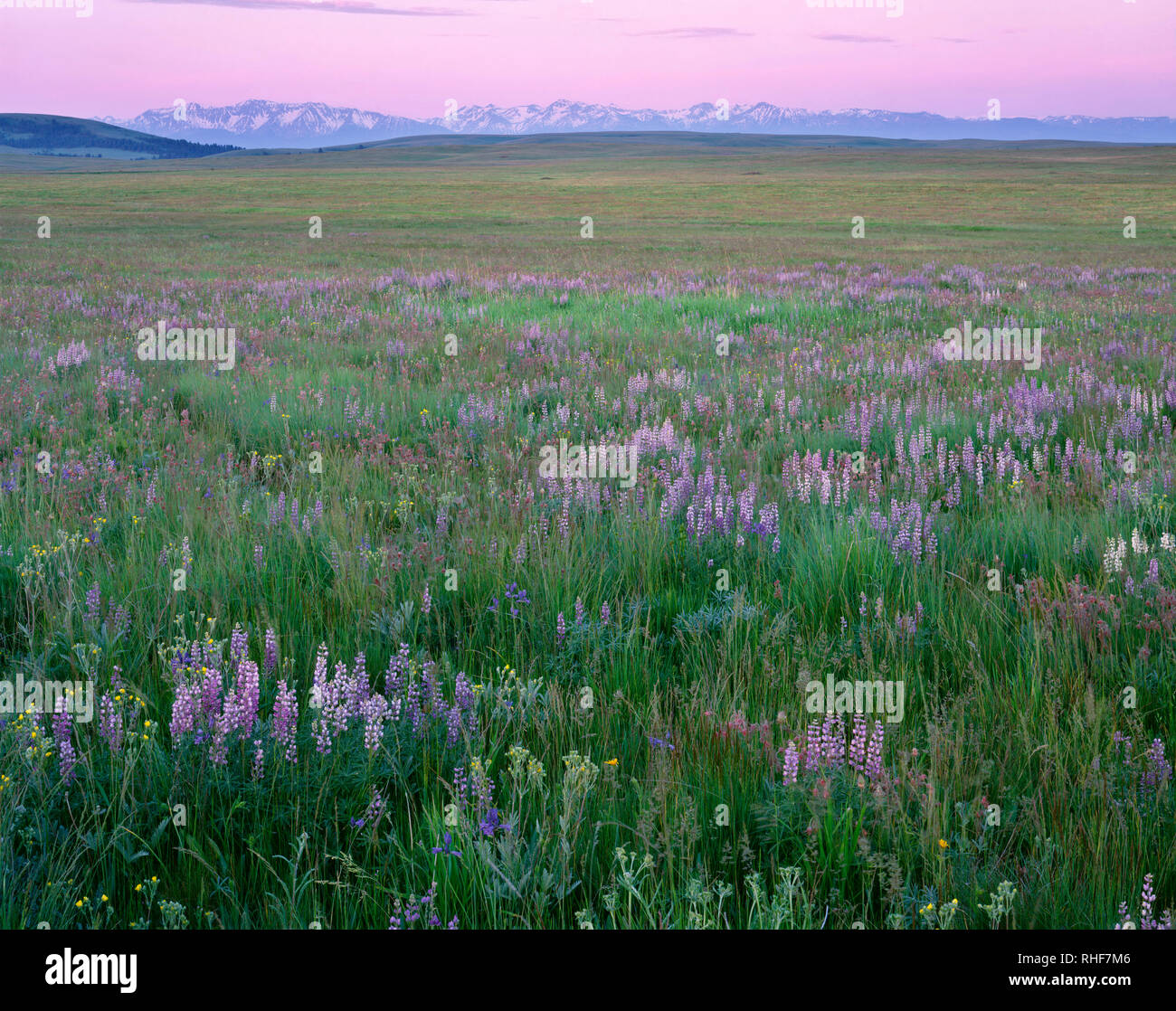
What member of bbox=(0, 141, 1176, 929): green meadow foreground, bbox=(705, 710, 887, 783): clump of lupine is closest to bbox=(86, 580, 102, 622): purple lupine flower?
bbox=(0, 141, 1176, 929): green meadow foreground

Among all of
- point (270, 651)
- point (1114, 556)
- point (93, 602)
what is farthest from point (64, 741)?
point (1114, 556)

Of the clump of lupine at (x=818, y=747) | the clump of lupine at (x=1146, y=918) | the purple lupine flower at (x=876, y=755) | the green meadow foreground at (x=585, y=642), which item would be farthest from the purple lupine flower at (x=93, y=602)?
the clump of lupine at (x=1146, y=918)

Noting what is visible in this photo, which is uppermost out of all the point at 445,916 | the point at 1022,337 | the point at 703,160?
the point at 703,160

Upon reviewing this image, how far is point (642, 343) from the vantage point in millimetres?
11906

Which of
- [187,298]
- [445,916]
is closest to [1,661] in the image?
[445,916]

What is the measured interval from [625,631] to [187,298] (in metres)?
14.9

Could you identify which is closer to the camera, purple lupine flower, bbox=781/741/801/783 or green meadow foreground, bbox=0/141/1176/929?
green meadow foreground, bbox=0/141/1176/929

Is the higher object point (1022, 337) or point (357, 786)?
point (1022, 337)

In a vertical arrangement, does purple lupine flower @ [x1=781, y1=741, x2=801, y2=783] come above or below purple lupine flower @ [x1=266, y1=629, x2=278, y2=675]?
below

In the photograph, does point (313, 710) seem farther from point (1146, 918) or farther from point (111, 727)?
point (1146, 918)

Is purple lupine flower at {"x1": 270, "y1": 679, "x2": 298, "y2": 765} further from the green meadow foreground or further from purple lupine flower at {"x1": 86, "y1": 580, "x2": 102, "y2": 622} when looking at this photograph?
purple lupine flower at {"x1": 86, "y1": 580, "x2": 102, "y2": 622}

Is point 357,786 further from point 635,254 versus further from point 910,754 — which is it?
point 635,254

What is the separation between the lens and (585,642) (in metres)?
3.73

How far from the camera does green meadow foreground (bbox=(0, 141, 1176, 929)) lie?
Result: 2400 mm
